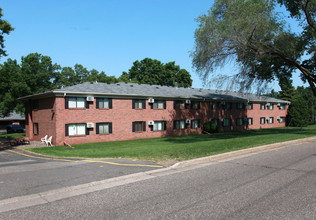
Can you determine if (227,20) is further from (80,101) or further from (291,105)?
(291,105)

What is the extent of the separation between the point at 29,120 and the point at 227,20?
23.7m

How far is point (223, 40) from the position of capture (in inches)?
830

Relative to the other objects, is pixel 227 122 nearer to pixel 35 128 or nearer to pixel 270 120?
pixel 270 120

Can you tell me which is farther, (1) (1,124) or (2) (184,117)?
(1) (1,124)

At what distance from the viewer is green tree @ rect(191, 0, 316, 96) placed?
2030cm

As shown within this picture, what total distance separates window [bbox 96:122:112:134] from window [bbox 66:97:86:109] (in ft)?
8.18

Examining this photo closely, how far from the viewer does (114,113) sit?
2527cm

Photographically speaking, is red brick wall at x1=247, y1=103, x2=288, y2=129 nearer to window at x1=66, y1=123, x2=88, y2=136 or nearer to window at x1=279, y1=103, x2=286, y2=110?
window at x1=279, y1=103, x2=286, y2=110

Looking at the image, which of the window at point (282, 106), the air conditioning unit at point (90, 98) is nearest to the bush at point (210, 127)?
the air conditioning unit at point (90, 98)

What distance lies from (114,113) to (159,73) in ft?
135

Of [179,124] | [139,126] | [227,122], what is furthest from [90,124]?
[227,122]

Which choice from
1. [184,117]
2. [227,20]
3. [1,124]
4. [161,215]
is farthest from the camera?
[1,124]

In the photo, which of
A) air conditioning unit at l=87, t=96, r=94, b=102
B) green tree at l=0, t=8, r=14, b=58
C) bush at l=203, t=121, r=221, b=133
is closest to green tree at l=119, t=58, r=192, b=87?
bush at l=203, t=121, r=221, b=133

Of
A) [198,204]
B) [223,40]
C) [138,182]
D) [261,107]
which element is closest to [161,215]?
[198,204]
